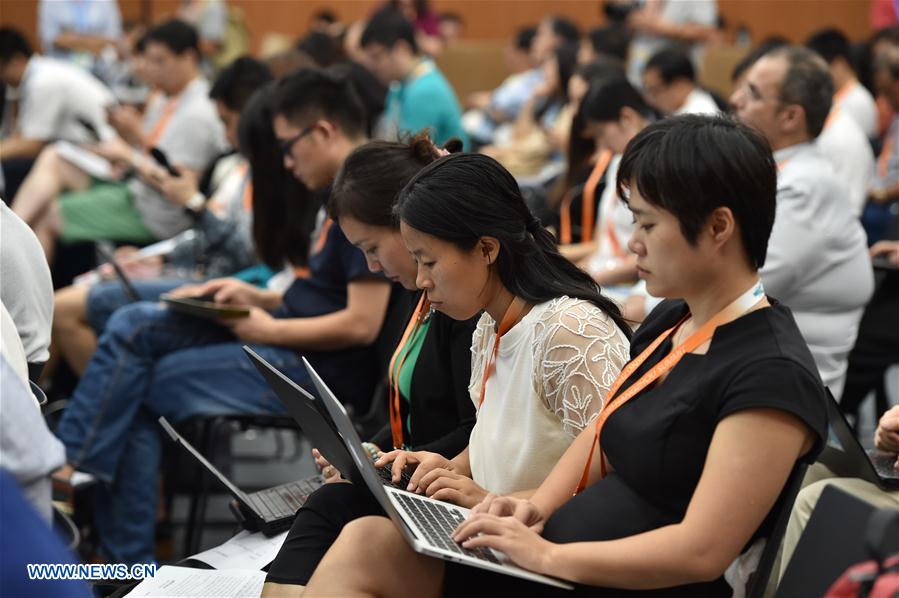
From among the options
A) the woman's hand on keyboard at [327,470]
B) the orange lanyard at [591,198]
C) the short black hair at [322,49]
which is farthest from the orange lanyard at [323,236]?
the short black hair at [322,49]

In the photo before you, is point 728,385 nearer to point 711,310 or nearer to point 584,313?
point 711,310

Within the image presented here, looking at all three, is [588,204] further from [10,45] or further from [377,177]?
[10,45]

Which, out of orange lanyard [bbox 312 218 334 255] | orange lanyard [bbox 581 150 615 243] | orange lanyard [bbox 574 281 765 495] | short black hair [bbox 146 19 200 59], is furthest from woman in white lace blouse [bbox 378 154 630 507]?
short black hair [bbox 146 19 200 59]

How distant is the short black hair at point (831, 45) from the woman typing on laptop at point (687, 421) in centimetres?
451

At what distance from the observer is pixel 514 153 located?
227 inches

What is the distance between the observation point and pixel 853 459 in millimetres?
2029

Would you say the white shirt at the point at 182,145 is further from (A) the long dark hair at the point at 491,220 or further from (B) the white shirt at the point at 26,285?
(A) the long dark hair at the point at 491,220

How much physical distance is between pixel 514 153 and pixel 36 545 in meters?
4.72

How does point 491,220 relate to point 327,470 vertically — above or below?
above

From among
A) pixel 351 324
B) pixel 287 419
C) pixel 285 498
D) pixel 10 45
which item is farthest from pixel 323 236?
pixel 10 45

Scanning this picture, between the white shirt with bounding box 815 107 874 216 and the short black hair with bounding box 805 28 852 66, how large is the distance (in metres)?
1.74

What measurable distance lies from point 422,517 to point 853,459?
0.81 m

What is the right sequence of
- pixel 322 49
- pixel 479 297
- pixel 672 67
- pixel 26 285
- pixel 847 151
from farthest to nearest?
1. pixel 322 49
2. pixel 672 67
3. pixel 847 151
4. pixel 26 285
5. pixel 479 297

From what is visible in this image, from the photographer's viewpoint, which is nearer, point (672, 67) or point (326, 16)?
point (672, 67)
